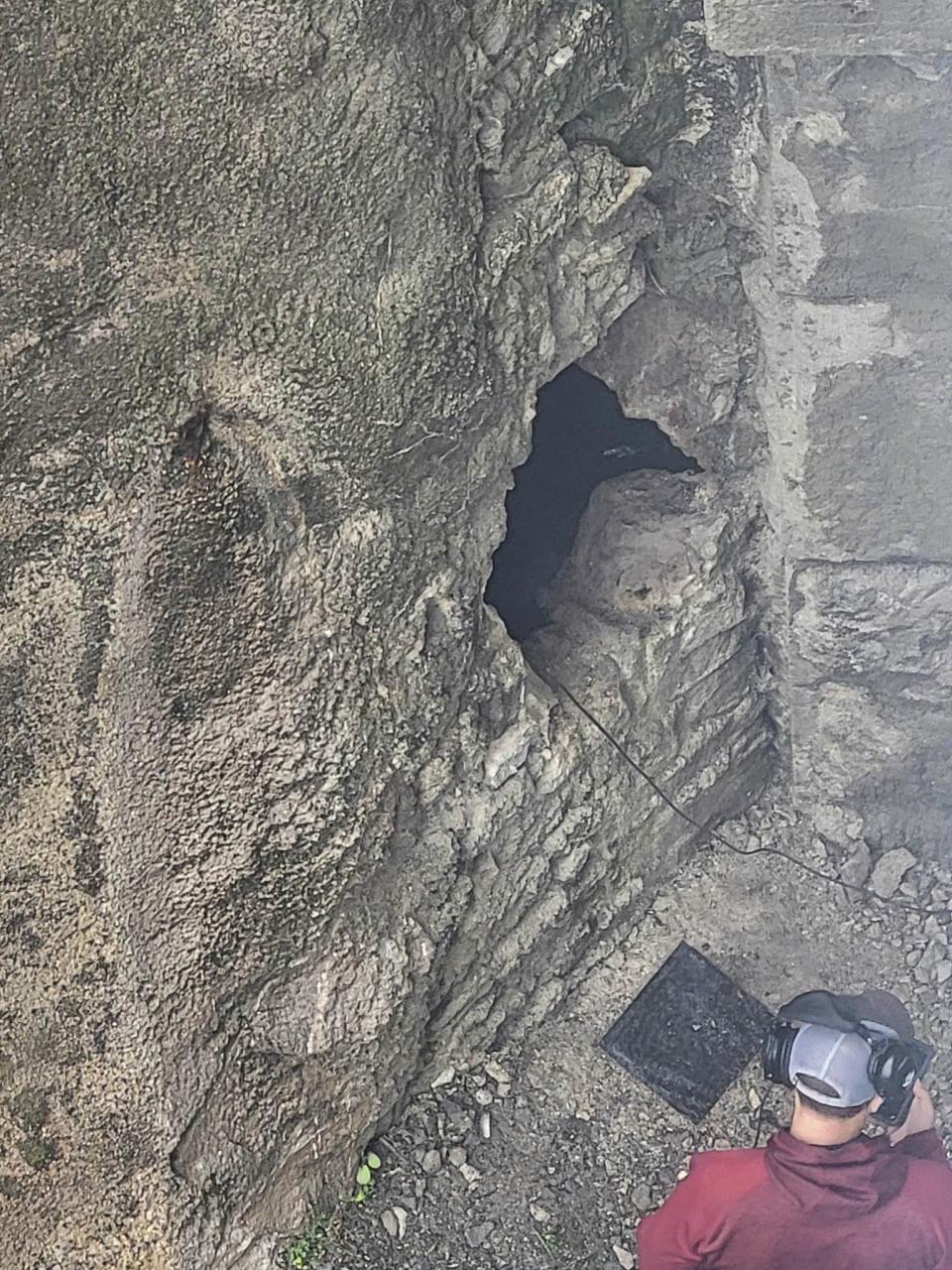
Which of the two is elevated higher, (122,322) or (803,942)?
(122,322)

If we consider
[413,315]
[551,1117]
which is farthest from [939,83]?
[551,1117]

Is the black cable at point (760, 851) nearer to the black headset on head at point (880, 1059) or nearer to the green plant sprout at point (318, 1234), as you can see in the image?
the black headset on head at point (880, 1059)

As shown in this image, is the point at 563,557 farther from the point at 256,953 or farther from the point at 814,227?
the point at 256,953

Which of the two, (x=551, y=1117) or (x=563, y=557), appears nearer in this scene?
(x=551, y=1117)

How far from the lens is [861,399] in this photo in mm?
1815

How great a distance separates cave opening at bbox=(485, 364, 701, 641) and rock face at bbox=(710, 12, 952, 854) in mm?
238

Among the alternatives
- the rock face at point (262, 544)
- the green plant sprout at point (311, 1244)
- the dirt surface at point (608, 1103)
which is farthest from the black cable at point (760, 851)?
the green plant sprout at point (311, 1244)

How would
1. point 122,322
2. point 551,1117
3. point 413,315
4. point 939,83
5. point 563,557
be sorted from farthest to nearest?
point 563,557 → point 551,1117 → point 939,83 → point 413,315 → point 122,322

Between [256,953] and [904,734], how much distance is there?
1.06 m

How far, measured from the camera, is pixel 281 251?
53.9 inches

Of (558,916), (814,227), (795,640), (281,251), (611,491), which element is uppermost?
(281,251)

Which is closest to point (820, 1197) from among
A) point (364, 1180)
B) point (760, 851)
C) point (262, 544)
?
point (364, 1180)

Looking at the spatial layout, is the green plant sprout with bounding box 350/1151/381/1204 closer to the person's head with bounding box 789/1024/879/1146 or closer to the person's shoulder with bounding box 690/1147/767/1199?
the person's shoulder with bounding box 690/1147/767/1199

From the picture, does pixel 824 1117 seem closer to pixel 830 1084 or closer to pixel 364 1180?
pixel 830 1084
